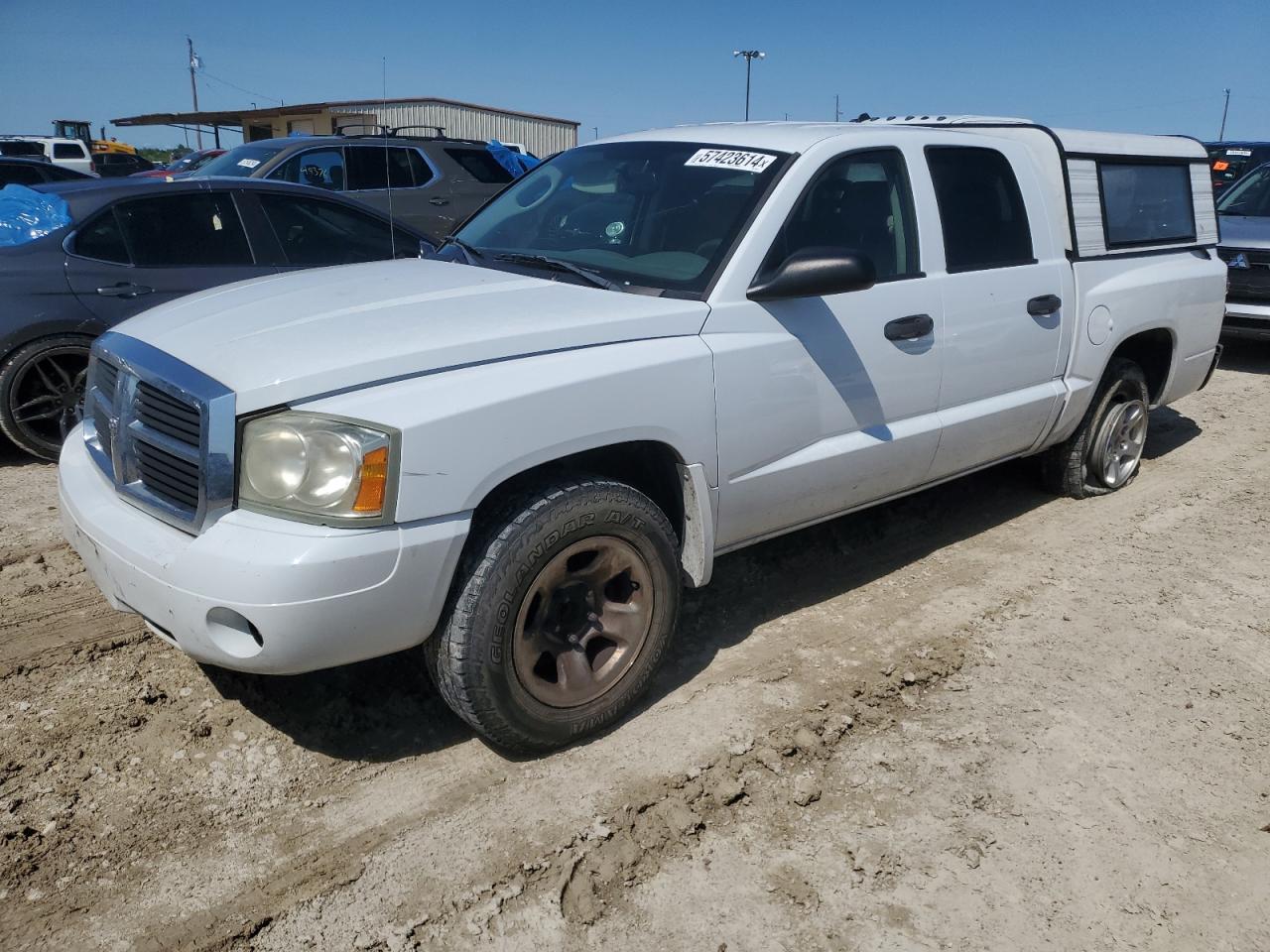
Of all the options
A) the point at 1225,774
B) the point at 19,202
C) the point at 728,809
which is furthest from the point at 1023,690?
the point at 19,202

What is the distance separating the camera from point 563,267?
11.8 feet

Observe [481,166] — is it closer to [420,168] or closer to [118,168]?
[420,168]

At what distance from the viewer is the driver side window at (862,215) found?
3.64 meters

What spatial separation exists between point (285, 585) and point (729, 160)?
227 centimetres

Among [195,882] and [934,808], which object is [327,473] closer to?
[195,882]

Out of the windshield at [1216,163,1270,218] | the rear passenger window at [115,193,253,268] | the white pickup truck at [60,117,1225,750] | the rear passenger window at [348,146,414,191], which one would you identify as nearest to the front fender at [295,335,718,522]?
the white pickup truck at [60,117,1225,750]

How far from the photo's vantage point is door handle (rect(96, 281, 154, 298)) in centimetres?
555

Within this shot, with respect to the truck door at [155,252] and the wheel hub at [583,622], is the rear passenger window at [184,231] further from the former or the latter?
the wheel hub at [583,622]

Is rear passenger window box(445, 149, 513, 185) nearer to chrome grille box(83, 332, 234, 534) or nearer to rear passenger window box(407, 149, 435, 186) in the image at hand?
rear passenger window box(407, 149, 435, 186)

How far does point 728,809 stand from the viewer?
2938 millimetres

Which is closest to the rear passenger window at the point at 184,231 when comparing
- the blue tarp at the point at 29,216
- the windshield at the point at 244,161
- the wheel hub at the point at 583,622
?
the blue tarp at the point at 29,216

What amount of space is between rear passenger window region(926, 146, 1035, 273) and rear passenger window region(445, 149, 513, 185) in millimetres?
7495

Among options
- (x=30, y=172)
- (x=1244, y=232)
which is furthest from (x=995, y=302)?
(x=30, y=172)

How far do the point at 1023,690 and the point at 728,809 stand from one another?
133cm
